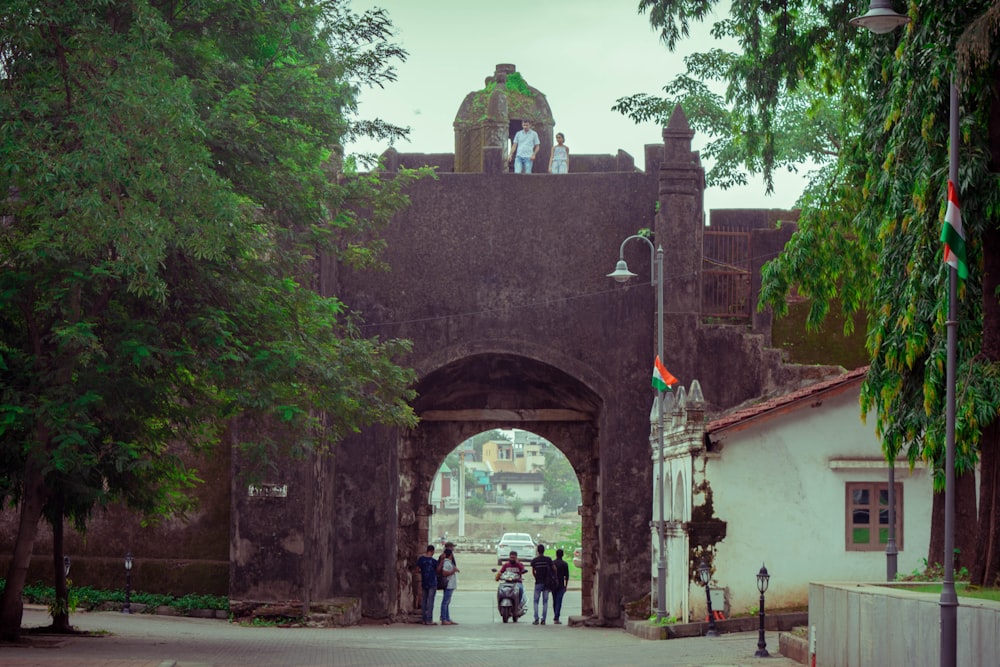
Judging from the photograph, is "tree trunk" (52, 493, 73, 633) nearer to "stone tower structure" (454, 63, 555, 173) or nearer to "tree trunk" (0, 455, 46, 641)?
"tree trunk" (0, 455, 46, 641)

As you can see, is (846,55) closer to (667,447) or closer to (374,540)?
(667,447)

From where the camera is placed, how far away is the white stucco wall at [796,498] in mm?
20156

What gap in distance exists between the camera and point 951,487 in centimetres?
1082

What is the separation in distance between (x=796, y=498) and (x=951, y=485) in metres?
9.61

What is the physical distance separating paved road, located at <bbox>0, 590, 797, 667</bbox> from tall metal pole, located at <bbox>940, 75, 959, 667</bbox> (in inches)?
170

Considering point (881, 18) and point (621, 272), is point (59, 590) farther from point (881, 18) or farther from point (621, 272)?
point (881, 18)

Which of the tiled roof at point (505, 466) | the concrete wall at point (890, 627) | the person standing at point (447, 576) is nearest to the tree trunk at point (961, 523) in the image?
the concrete wall at point (890, 627)

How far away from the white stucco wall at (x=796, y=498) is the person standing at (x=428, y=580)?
629 cm

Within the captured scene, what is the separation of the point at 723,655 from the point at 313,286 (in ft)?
33.9

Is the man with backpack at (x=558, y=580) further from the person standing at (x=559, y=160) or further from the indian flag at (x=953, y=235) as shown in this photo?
the indian flag at (x=953, y=235)

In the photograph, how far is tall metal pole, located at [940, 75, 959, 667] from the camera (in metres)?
10.3

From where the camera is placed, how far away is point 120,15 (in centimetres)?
1488

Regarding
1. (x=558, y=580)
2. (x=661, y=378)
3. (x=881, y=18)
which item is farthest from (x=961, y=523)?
(x=558, y=580)

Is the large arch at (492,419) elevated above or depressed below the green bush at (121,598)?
above
